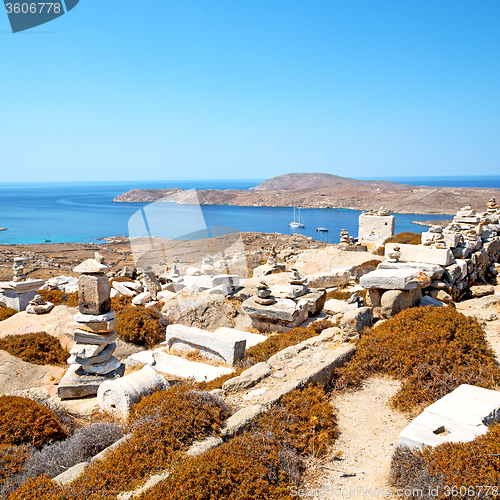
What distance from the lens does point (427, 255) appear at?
9.63 metres

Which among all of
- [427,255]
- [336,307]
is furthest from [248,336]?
[427,255]

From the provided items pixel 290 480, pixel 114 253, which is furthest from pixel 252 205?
pixel 290 480

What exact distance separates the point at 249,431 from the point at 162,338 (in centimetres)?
630

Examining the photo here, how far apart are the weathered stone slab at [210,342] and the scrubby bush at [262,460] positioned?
2807mm

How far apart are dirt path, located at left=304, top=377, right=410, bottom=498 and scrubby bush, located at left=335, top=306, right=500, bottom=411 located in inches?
8.3

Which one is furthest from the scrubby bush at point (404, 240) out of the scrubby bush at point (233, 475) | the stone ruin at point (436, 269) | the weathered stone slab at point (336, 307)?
the scrubby bush at point (233, 475)

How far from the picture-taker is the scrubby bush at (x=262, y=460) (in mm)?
2963

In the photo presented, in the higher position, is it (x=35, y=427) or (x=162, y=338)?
(x=35, y=427)

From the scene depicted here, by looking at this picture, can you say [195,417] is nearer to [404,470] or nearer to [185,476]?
[185,476]

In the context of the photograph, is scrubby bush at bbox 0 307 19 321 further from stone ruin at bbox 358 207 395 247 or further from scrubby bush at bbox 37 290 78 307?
stone ruin at bbox 358 207 395 247

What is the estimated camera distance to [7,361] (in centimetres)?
779

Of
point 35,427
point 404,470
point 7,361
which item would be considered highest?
point 404,470

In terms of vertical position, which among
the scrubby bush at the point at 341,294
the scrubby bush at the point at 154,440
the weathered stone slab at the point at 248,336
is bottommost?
the weathered stone slab at the point at 248,336

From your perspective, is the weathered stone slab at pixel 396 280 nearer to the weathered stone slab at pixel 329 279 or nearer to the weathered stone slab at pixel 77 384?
the weathered stone slab at pixel 329 279
